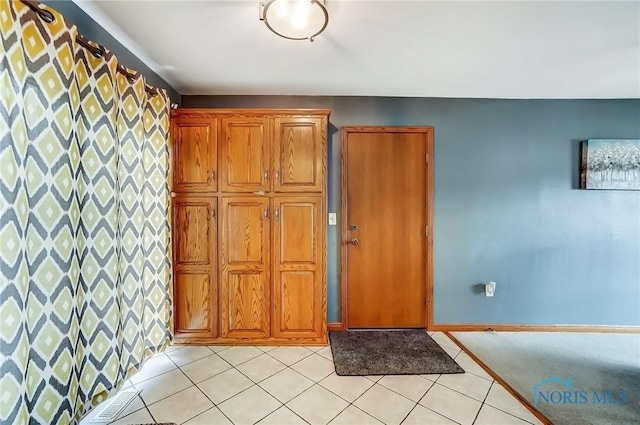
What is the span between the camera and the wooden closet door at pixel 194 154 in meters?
2.31

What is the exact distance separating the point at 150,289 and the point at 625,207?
4661mm

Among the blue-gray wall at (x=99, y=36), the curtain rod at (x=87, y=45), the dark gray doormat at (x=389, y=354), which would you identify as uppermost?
the blue-gray wall at (x=99, y=36)

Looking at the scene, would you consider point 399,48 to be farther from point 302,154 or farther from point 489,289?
point 489,289

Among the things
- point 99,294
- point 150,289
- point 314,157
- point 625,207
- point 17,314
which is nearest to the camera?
point 17,314

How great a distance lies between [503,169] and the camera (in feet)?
8.93

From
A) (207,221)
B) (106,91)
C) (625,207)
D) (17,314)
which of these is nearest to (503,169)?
(625,207)

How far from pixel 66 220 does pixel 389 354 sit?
2.44 meters

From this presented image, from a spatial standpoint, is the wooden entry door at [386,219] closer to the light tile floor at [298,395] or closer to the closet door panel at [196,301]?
the light tile floor at [298,395]

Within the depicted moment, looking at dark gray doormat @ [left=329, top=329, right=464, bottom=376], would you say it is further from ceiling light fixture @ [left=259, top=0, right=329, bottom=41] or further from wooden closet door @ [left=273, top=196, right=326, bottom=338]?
ceiling light fixture @ [left=259, top=0, right=329, bottom=41]

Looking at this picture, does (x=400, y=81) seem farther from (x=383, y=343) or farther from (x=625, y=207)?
(x=625, y=207)

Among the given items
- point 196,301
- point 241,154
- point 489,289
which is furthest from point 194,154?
point 489,289

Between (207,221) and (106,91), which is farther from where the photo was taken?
(207,221)

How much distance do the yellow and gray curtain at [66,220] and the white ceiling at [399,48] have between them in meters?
0.45

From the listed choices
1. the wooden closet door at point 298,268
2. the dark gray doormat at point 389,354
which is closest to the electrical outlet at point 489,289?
the dark gray doormat at point 389,354
